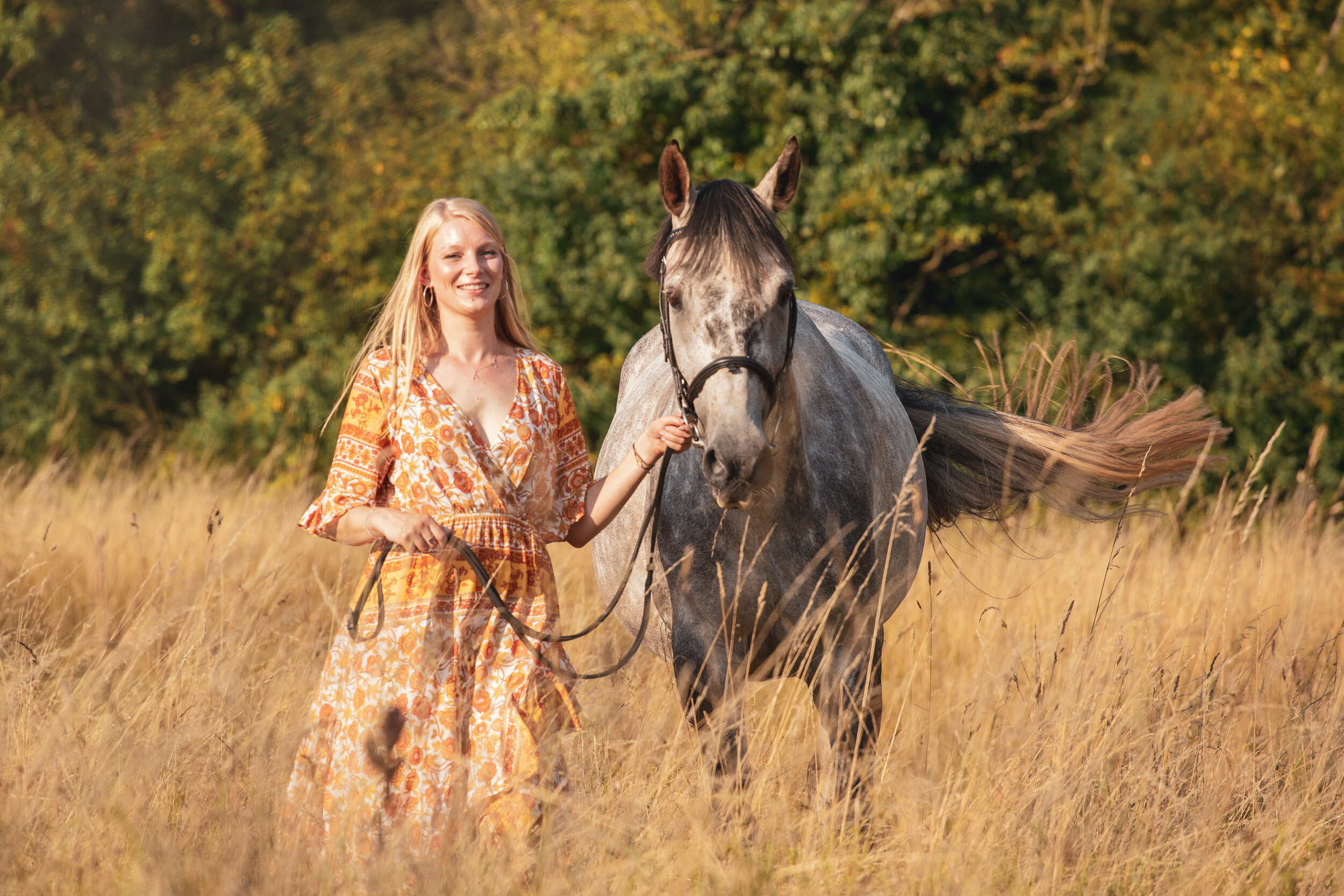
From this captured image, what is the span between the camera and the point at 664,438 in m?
2.40

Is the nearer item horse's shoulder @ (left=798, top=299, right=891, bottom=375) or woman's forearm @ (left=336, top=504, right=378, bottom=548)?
woman's forearm @ (left=336, top=504, right=378, bottom=548)

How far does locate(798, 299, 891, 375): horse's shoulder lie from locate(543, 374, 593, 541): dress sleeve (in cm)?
A: 153

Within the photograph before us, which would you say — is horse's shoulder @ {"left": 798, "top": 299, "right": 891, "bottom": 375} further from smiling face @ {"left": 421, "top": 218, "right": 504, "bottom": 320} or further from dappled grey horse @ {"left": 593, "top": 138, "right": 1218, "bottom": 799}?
smiling face @ {"left": 421, "top": 218, "right": 504, "bottom": 320}

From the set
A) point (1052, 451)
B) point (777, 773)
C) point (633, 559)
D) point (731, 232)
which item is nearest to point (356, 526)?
point (633, 559)

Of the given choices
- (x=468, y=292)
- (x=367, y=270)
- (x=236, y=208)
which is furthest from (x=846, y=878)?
(x=236, y=208)

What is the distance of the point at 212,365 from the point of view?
1232cm

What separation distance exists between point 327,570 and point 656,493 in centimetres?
317

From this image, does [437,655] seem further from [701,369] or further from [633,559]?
[701,369]

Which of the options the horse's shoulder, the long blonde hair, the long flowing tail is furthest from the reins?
the long flowing tail

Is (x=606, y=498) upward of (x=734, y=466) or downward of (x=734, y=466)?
downward

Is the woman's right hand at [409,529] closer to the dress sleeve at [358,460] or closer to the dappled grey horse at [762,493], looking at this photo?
the dress sleeve at [358,460]

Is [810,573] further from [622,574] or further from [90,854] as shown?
[90,854]

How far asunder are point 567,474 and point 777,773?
98 cm

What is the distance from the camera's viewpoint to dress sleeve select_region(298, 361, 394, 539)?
240 cm
